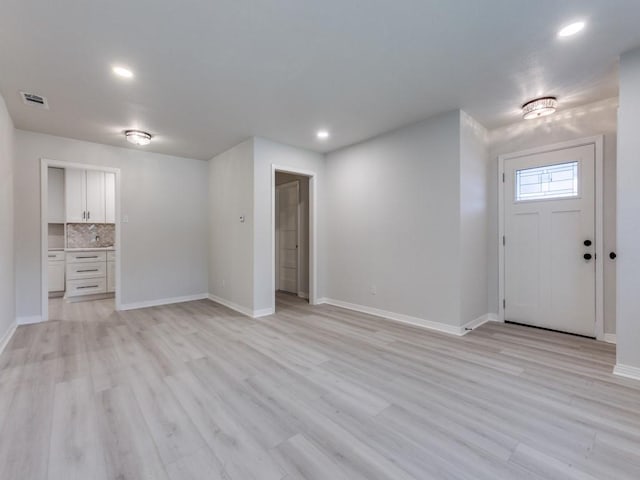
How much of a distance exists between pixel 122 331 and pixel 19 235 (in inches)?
80.8

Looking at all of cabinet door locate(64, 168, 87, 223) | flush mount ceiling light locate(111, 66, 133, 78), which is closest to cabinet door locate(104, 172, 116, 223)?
cabinet door locate(64, 168, 87, 223)

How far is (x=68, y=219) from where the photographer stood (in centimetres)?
570

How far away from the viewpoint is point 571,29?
6.95 feet

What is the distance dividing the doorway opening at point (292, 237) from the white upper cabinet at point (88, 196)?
3.33 m

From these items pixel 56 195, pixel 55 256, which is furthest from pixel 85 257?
pixel 56 195

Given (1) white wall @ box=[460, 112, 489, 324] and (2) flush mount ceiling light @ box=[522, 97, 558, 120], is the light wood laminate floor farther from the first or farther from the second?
(2) flush mount ceiling light @ box=[522, 97, 558, 120]

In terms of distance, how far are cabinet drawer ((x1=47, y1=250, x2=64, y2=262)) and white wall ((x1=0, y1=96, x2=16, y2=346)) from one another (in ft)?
7.80

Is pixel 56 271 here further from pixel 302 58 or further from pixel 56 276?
pixel 302 58

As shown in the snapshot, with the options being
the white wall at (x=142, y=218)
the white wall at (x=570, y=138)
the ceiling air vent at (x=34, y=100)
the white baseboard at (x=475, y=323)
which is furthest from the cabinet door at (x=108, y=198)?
the white wall at (x=570, y=138)

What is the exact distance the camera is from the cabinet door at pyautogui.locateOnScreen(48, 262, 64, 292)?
5.91m

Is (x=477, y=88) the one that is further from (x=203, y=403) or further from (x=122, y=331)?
(x=122, y=331)

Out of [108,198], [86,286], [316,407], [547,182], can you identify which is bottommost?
[316,407]

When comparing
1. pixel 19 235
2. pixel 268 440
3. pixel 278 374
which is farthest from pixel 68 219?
pixel 268 440

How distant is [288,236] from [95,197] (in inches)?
155
